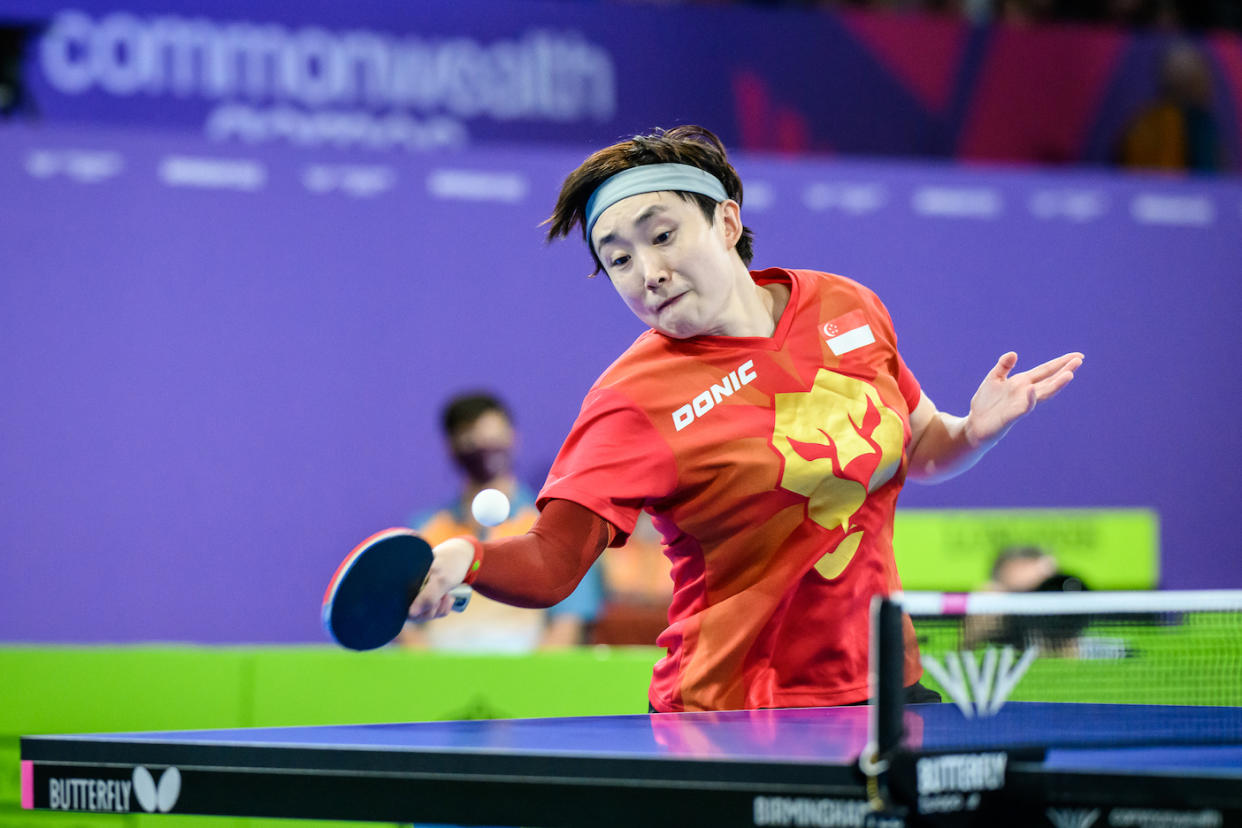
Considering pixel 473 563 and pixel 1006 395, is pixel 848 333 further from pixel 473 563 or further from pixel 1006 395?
pixel 473 563

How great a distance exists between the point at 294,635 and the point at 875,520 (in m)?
5.34

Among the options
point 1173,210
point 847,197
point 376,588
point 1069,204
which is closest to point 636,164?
point 376,588

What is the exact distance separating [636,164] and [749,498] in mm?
722

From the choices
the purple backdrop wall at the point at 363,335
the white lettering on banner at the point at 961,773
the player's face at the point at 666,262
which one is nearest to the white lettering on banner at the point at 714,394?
the player's face at the point at 666,262

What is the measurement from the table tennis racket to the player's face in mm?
810

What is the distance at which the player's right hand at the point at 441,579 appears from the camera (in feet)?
8.52

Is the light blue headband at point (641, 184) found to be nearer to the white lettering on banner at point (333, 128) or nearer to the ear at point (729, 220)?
the ear at point (729, 220)

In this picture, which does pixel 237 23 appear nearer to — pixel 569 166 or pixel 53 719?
pixel 569 166

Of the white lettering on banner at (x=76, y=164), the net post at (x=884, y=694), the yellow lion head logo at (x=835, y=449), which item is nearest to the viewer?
the net post at (x=884, y=694)

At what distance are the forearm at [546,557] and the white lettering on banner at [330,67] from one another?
5.60 meters

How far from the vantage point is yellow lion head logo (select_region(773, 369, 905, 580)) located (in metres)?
3.05

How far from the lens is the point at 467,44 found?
8.27 metres

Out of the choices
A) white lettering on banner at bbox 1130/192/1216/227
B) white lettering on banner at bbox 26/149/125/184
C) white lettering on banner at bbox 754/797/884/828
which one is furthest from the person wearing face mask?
white lettering on banner at bbox 1130/192/1216/227

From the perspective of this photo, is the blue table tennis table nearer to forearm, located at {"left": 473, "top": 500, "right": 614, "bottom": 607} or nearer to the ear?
forearm, located at {"left": 473, "top": 500, "right": 614, "bottom": 607}
